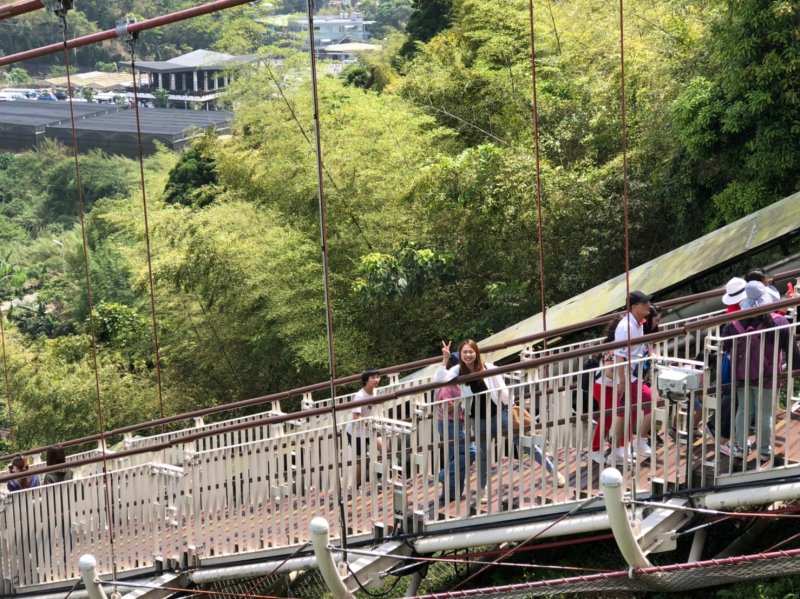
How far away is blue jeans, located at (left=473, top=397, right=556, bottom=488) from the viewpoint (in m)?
4.86

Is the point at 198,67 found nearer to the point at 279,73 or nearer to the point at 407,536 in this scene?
the point at 279,73

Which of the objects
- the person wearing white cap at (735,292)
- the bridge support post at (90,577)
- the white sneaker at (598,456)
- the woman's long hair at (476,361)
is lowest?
the bridge support post at (90,577)

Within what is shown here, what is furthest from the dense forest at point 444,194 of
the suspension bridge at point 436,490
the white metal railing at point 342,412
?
the suspension bridge at point 436,490

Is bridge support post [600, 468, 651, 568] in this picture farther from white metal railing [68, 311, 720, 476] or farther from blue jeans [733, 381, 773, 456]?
white metal railing [68, 311, 720, 476]

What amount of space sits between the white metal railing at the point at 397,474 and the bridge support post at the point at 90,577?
0.96ft

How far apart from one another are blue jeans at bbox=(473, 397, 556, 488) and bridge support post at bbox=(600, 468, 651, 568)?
1.34 feet

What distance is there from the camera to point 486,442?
4883 millimetres

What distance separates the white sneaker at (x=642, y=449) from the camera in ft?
15.1

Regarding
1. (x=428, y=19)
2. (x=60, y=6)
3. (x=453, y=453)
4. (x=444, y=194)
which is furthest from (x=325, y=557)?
(x=428, y=19)

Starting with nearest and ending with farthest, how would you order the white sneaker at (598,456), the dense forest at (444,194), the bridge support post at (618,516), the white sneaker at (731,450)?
the bridge support post at (618,516) < the white sneaker at (731,450) < the white sneaker at (598,456) < the dense forest at (444,194)

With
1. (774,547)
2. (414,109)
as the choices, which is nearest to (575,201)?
(414,109)

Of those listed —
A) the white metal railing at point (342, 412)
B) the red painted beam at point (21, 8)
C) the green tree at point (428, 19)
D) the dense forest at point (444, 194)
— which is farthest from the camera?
the green tree at point (428, 19)

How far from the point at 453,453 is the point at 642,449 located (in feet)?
2.64

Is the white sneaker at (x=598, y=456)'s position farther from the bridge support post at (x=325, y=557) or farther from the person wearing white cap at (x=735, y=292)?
the bridge support post at (x=325, y=557)
